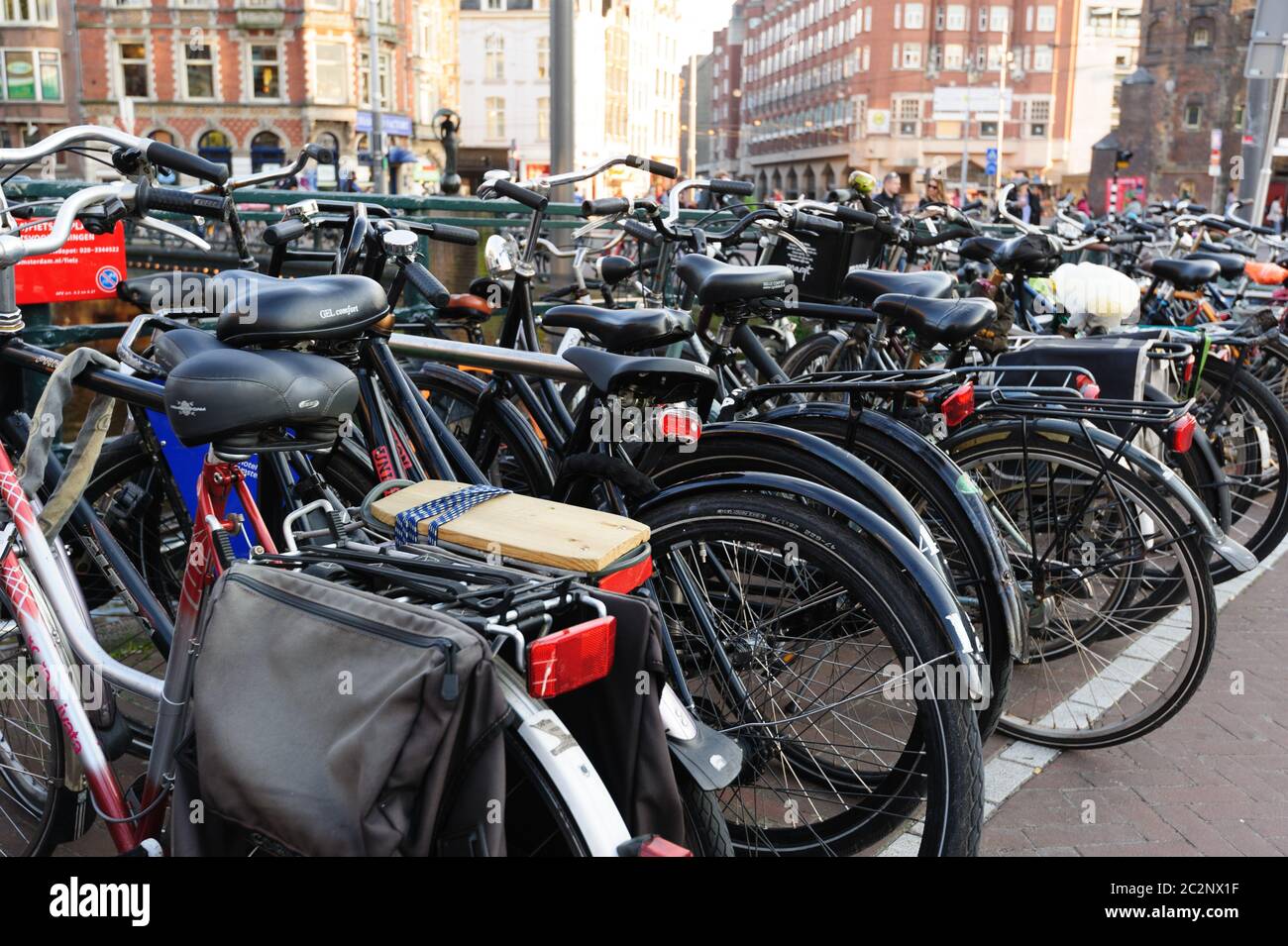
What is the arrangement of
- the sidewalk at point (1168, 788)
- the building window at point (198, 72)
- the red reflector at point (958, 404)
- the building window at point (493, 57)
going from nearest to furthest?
the sidewalk at point (1168, 788), the red reflector at point (958, 404), the building window at point (198, 72), the building window at point (493, 57)

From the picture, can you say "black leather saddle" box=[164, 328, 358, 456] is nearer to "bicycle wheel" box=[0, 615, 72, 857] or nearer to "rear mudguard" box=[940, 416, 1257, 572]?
"bicycle wheel" box=[0, 615, 72, 857]

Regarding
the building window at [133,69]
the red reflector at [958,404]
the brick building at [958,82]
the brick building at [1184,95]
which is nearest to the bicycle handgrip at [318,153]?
the red reflector at [958,404]

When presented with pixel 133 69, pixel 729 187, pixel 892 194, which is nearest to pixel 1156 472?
pixel 729 187

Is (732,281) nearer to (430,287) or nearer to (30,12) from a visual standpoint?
(430,287)

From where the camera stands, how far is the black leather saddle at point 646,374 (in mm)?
2885

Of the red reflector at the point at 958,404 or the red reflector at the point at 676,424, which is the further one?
the red reflector at the point at 958,404

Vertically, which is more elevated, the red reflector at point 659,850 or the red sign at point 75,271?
the red sign at point 75,271

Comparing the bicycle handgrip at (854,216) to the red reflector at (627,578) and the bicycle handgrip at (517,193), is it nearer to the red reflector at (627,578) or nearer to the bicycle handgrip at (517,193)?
the bicycle handgrip at (517,193)

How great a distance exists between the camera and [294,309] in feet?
7.99

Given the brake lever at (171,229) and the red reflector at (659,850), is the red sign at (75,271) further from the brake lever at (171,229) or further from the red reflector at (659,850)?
the red reflector at (659,850)

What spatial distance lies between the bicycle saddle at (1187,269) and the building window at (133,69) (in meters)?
54.4

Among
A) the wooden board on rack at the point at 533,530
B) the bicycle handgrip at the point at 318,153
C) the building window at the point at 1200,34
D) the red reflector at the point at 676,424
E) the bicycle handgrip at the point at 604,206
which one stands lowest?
the wooden board on rack at the point at 533,530

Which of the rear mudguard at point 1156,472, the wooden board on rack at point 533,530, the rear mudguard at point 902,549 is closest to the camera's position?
the wooden board on rack at point 533,530

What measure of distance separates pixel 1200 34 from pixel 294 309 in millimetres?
75359
